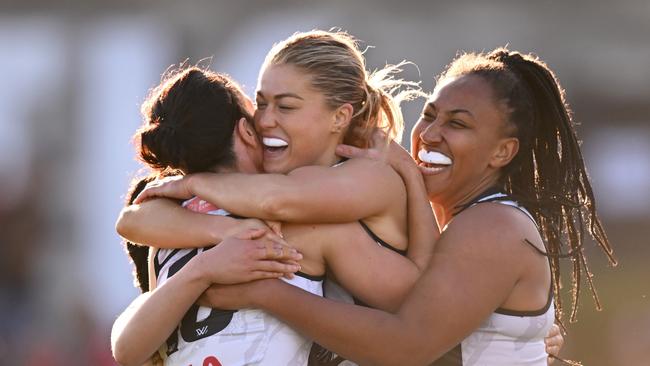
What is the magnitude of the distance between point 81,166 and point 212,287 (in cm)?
576

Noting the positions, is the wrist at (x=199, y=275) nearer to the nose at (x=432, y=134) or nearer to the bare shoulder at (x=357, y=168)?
the bare shoulder at (x=357, y=168)

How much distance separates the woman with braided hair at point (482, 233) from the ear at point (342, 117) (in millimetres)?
73

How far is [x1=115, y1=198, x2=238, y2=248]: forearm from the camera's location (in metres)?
3.60

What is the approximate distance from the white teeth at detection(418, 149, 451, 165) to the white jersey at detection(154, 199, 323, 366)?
590 mm

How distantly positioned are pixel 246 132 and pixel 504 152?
88cm

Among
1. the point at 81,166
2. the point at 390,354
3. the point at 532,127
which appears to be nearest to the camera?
the point at 390,354

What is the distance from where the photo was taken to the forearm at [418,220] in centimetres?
369

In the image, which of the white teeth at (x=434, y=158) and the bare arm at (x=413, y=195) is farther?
the white teeth at (x=434, y=158)

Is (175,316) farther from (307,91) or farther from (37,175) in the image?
(37,175)

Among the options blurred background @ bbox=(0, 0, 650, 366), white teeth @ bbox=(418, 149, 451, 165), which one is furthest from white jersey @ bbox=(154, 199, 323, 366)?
blurred background @ bbox=(0, 0, 650, 366)

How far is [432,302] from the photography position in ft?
11.6

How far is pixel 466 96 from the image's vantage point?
394 cm

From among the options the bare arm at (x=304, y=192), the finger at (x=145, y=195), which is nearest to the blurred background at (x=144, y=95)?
the finger at (x=145, y=195)

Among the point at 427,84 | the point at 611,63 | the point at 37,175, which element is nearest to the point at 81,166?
the point at 37,175
